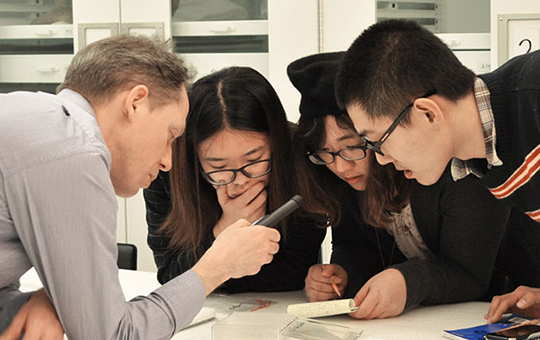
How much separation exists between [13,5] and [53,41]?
1.12ft

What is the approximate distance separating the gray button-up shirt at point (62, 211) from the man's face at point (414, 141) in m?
0.61

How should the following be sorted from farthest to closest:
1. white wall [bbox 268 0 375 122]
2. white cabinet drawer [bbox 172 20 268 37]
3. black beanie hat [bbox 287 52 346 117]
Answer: white cabinet drawer [bbox 172 20 268 37] → white wall [bbox 268 0 375 122] → black beanie hat [bbox 287 52 346 117]

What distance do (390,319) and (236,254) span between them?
0.46m

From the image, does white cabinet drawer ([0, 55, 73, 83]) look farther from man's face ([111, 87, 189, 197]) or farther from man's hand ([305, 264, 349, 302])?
man's face ([111, 87, 189, 197])

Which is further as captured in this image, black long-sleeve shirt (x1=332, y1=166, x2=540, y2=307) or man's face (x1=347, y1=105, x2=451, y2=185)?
black long-sleeve shirt (x1=332, y1=166, x2=540, y2=307)

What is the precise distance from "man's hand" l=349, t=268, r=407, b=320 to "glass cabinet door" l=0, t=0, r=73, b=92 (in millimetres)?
2736

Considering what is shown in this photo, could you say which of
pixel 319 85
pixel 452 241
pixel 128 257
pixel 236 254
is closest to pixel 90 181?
pixel 236 254

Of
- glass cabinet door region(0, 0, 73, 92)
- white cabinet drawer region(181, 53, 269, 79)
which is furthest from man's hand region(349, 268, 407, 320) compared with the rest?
Result: glass cabinet door region(0, 0, 73, 92)

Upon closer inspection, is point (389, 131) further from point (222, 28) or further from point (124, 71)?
point (222, 28)

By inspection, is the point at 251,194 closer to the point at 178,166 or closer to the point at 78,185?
the point at 178,166

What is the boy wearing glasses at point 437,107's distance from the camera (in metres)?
1.42

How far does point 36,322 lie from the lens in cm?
112

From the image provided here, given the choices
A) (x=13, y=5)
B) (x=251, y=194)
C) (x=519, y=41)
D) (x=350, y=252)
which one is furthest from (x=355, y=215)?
(x=13, y=5)

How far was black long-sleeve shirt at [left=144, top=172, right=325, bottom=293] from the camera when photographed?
1867mm
